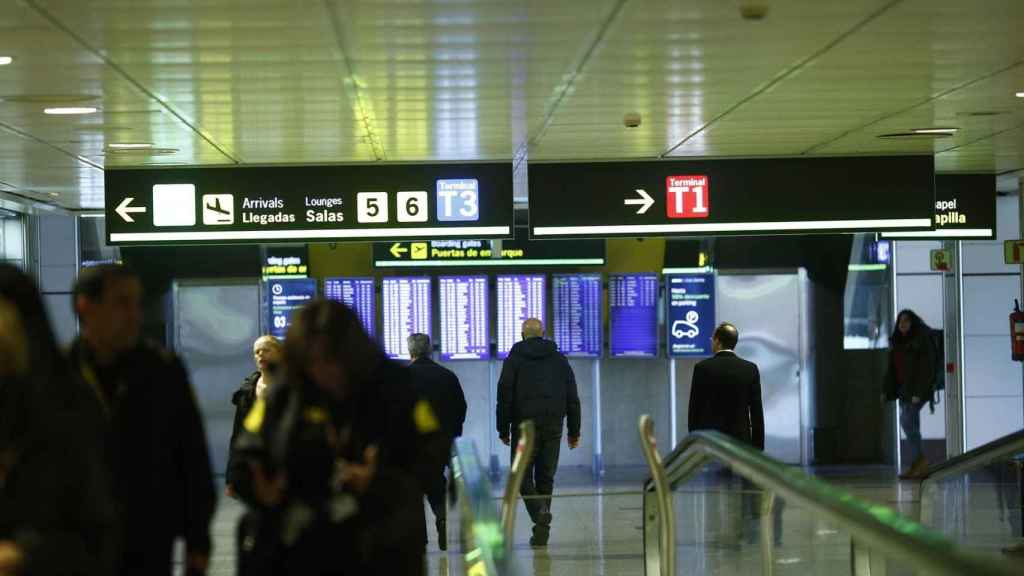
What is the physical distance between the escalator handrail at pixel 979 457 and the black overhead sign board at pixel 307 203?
3.65m

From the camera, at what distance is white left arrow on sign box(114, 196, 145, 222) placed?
1109cm

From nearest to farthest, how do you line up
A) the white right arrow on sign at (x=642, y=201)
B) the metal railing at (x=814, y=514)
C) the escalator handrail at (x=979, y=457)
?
the metal railing at (x=814, y=514), the escalator handrail at (x=979, y=457), the white right arrow on sign at (x=642, y=201)

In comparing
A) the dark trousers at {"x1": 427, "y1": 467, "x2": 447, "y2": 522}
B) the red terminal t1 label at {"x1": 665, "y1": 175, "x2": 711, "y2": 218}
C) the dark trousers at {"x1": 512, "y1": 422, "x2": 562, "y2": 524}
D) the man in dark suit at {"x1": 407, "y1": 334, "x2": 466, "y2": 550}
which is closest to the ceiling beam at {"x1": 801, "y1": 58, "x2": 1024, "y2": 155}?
the red terminal t1 label at {"x1": 665, "y1": 175, "x2": 711, "y2": 218}

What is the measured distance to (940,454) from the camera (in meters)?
17.8

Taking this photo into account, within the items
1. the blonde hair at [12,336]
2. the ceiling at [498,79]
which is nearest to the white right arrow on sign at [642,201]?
the ceiling at [498,79]

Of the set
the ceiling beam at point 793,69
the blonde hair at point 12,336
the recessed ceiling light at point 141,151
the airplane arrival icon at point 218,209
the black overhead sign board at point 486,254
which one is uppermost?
the ceiling beam at point 793,69

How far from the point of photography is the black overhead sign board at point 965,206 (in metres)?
12.6

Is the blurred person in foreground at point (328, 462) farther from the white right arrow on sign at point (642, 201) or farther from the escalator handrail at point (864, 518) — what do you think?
the white right arrow on sign at point (642, 201)

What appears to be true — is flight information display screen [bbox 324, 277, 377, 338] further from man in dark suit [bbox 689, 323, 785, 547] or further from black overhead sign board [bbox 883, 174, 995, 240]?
man in dark suit [bbox 689, 323, 785, 547]

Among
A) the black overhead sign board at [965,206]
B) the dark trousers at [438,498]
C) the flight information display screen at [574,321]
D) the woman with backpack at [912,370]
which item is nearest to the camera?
the dark trousers at [438,498]

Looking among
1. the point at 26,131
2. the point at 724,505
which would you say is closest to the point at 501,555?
the point at 724,505

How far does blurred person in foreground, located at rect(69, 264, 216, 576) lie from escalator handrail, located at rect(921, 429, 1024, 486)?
524 centimetres

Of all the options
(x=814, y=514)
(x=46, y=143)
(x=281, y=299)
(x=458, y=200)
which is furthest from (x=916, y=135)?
(x=281, y=299)

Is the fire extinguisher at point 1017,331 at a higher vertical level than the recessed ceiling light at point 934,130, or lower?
lower
